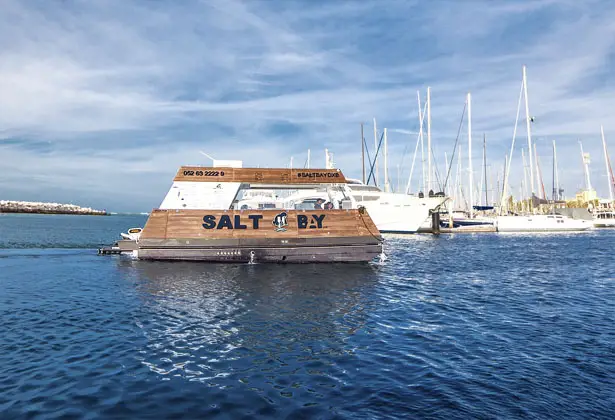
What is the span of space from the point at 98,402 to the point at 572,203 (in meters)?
155

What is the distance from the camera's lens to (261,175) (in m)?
26.0

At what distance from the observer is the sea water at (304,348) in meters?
6.86

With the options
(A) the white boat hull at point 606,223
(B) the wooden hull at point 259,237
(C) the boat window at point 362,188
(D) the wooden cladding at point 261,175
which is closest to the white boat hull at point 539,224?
(A) the white boat hull at point 606,223

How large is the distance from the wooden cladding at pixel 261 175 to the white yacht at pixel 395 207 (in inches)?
1261

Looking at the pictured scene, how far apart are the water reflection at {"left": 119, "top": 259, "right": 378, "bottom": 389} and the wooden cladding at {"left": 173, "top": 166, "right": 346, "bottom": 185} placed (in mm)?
6650

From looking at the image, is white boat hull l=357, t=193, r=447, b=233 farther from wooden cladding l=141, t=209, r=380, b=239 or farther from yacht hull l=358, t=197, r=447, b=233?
wooden cladding l=141, t=209, r=380, b=239

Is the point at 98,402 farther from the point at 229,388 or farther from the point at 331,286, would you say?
the point at 331,286

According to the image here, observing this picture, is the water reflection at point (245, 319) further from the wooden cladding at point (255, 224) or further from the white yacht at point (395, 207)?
the white yacht at point (395, 207)

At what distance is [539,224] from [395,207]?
85.6 feet

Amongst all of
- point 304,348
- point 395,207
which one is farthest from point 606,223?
point 304,348

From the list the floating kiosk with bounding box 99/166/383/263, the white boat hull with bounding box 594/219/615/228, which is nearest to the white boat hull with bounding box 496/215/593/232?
the white boat hull with bounding box 594/219/615/228

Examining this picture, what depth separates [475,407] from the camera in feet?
22.0

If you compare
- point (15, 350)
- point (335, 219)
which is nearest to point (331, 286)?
point (335, 219)

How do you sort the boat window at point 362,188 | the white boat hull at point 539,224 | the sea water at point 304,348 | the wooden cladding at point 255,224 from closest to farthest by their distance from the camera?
the sea water at point 304,348, the wooden cladding at point 255,224, the boat window at point 362,188, the white boat hull at point 539,224
